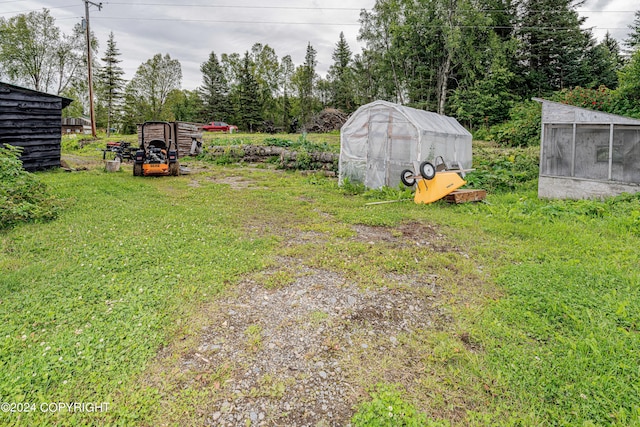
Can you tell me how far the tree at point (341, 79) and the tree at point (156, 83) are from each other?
19.6 meters

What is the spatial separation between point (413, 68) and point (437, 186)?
22.6m

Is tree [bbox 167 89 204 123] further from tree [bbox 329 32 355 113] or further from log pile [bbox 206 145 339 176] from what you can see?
log pile [bbox 206 145 339 176]

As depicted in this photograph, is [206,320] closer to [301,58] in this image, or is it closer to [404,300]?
[404,300]

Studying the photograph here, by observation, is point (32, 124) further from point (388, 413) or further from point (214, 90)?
point (214, 90)

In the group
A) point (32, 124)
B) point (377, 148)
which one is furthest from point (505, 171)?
point (32, 124)

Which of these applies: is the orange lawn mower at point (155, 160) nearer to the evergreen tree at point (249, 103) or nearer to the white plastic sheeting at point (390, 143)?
the white plastic sheeting at point (390, 143)

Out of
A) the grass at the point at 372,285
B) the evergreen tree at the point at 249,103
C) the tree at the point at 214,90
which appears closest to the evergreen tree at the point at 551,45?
the grass at the point at 372,285

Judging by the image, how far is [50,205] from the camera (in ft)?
20.8

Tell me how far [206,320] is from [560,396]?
110 inches

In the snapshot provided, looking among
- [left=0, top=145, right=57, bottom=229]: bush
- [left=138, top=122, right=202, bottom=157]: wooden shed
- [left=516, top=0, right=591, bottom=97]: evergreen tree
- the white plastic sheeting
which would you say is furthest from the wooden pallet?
[left=516, top=0, right=591, bottom=97]: evergreen tree

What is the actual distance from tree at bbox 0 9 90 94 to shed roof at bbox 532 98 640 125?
134ft

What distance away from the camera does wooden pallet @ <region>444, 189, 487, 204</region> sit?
7801 millimetres

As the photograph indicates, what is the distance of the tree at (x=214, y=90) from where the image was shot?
139 ft

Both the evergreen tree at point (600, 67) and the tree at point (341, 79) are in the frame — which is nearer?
the evergreen tree at point (600, 67)
